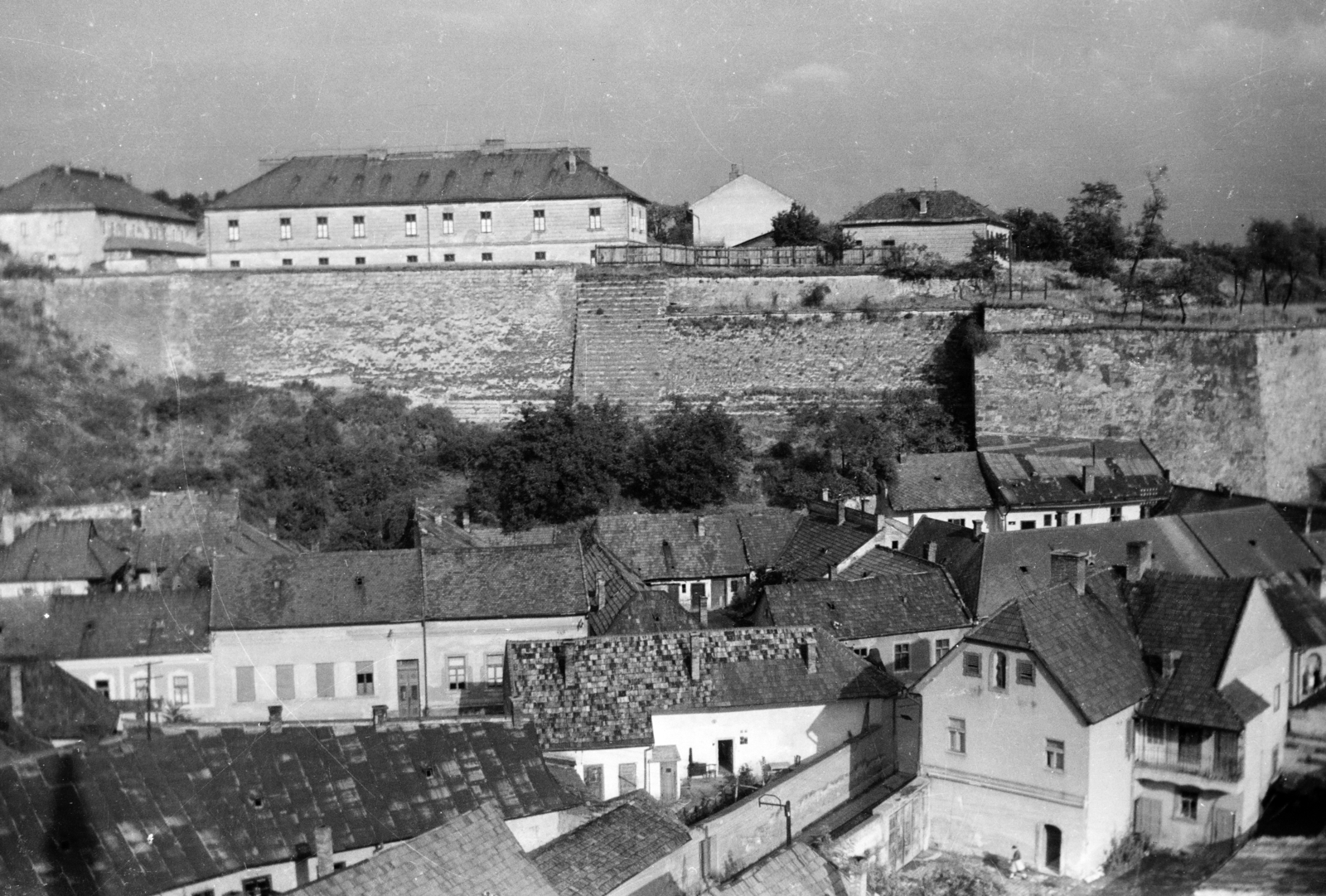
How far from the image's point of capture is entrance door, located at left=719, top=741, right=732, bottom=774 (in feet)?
69.9

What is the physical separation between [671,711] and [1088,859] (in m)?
6.58

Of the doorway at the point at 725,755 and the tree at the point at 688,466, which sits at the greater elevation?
the tree at the point at 688,466

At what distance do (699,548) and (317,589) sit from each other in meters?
9.05

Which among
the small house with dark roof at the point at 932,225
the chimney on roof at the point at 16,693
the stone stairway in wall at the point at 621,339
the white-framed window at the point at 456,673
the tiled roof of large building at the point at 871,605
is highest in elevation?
the small house with dark roof at the point at 932,225

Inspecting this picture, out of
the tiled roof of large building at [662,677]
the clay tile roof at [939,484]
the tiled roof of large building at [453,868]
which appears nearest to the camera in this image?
the tiled roof of large building at [453,868]

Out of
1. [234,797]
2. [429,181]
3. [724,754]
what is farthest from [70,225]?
[234,797]

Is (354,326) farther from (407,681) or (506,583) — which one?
(407,681)

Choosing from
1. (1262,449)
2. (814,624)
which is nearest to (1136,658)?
(814,624)

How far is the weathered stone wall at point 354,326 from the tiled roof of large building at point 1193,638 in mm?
22194

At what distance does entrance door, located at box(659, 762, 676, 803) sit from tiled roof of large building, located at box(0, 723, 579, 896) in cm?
314

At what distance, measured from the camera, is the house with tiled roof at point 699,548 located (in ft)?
99.3

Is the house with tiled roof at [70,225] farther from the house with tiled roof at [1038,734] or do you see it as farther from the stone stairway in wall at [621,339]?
the house with tiled roof at [1038,734]

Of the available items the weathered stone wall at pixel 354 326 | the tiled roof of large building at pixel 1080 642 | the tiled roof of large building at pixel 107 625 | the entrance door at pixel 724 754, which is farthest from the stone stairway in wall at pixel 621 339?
the tiled roof of large building at pixel 1080 642

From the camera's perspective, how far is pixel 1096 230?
48031 mm
